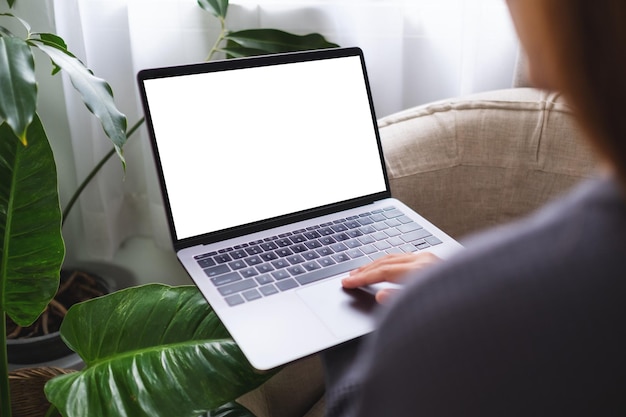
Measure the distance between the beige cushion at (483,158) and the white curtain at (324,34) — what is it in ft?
0.69

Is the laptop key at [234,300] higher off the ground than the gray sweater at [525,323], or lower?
lower

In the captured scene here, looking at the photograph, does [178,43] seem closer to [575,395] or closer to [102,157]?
[102,157]

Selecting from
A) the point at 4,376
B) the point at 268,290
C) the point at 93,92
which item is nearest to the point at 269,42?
the point at 93,92

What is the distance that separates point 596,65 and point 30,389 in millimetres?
989

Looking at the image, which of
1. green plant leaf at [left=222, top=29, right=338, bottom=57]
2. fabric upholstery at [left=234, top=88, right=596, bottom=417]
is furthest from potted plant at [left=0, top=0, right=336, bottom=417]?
green plant leaf at [left=222, top=29, right=338, bottom=57]

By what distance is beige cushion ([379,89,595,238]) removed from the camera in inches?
40.3

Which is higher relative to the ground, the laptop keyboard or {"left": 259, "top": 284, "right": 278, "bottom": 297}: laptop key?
the laptop keyboard

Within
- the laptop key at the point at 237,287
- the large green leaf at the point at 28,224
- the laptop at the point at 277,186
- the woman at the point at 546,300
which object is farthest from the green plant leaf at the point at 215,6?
the woman at the point at 546,300

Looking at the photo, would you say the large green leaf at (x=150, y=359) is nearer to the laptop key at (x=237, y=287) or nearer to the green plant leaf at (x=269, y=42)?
the laptop key at (x=237, y=287)

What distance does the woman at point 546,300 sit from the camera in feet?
1.00

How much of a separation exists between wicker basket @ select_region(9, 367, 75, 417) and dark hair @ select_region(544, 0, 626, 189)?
2.96 feet

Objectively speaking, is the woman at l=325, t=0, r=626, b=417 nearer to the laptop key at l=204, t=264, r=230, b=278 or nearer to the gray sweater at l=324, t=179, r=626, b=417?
the gray sweater at l=324, t=179, r=626, b=417

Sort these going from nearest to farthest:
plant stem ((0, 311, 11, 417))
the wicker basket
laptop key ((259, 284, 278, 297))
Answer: laptop key ((259, 284, 278, 297)) < plant stem ((0, 311, 11, 417)) < the wicker basket

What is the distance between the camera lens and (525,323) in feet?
1.02
